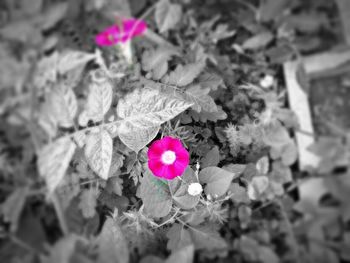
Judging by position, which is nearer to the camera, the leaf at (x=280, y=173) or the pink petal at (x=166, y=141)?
the pink petal at (x=166, y=141)

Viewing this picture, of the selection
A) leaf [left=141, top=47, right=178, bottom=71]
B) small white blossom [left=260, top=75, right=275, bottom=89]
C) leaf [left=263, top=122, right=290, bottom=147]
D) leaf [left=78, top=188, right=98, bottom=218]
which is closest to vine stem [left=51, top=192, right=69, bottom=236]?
leaf [left=78, top=188, right=98, bottom=218]

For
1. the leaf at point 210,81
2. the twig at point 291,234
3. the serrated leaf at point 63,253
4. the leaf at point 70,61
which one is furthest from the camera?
the leaf at point 70,61

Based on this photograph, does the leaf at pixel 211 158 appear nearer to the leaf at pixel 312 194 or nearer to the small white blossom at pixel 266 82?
the leaf at pixel 312 194

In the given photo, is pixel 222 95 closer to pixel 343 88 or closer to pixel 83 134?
pixel 83 134

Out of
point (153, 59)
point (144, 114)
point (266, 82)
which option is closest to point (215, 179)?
point (144, 114)

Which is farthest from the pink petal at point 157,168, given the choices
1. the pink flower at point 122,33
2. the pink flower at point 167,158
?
the pink flower at point 122,33

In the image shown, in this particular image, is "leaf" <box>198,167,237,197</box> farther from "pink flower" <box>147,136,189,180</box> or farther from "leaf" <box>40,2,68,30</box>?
"leaf" <box>40,2,68,30</box>

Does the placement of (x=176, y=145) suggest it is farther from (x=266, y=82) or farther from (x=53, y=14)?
(x=53, y=14)
